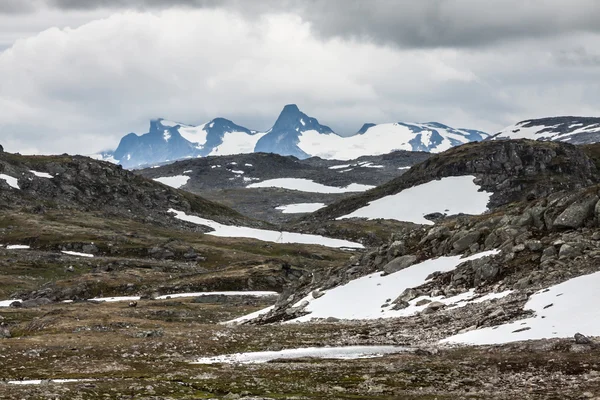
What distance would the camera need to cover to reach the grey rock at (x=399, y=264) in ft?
251

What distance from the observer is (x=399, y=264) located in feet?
253

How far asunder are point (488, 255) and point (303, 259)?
4284 inches

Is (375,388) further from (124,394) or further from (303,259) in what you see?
(303,259)

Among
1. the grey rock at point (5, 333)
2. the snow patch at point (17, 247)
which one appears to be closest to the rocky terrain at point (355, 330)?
the grey rock at point (5, 333)

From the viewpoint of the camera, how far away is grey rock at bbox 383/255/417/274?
251 ft

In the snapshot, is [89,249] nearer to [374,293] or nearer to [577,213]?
[374,293]

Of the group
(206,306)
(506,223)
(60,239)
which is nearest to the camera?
(506,223)

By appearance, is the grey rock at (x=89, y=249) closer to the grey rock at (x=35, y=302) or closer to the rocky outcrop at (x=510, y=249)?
the grey rock at (x=35, y=302)

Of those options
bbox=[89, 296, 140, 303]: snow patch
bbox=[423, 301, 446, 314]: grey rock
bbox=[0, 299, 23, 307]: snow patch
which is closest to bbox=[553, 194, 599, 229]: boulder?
bbox=[423, 301, 446, 314]: grey rock

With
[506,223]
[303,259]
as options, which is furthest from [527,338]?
[303,259]

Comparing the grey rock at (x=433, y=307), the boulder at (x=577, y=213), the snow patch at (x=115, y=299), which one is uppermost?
the boulder at (x=577, y=213)

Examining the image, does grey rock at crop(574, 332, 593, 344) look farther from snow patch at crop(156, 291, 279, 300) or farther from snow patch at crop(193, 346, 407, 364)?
snow patch at crop(156, 291, 279, 300)

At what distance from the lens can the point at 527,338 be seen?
41.7 m

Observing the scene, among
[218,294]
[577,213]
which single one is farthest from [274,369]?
[218,294]
